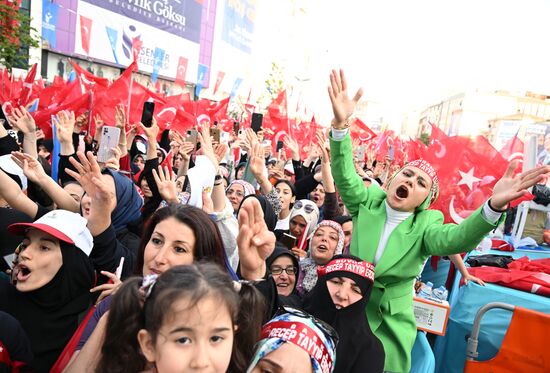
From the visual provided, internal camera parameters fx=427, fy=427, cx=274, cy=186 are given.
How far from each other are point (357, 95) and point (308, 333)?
1686 millimetres

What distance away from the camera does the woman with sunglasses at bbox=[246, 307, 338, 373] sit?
160 centimetres

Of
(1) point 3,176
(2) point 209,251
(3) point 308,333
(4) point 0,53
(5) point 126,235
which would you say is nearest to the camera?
(3) point 308,333

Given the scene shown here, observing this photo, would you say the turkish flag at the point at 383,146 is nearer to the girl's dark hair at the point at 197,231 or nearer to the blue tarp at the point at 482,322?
the blue tarp at the point at 482,322

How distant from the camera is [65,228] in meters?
2.12

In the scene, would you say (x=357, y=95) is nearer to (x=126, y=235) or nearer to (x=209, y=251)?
(x=209, y=251)

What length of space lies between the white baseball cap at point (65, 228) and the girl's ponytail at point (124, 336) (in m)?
0.83

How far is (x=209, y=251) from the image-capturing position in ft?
6.29

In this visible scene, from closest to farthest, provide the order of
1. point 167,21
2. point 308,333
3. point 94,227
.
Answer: point 308,333
point 94,227
point 167,21

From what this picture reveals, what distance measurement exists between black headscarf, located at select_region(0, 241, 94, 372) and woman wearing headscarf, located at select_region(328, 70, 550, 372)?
1.62 m

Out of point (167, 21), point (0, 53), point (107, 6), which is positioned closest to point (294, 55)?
point (167, 21)

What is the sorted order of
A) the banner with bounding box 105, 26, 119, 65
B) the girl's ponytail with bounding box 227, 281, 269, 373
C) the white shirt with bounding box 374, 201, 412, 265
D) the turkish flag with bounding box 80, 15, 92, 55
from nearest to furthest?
the girl's ponytail with bounding box 227, 281, 269, 373 < the white shirt with bounding box 374, 201, 412, 265 < the turkish flag with bounding box 80, 15, 92, 55 < the banner with bounding box 105, 26, 119, 65

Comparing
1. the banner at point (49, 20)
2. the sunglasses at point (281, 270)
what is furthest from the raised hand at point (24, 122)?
the banner at point (49, 20)

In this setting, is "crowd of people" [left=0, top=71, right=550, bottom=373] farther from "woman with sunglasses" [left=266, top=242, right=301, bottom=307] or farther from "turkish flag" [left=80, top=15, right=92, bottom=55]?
"turkish flag" [left=80, top=15, right=92, bottom=55]

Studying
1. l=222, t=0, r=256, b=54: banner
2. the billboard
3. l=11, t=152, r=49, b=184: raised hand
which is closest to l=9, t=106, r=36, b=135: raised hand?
l=11, t=152, r=49, b=184: raised hand
